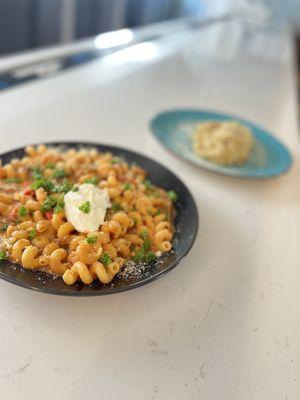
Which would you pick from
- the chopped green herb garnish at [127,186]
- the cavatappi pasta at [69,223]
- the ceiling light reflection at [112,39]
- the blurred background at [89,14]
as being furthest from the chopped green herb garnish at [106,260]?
the blurred background at [89,14]

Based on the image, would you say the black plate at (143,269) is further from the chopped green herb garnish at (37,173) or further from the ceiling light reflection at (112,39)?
the ceiling light reflection at (112,39)

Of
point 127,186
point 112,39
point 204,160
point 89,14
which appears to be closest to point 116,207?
point 127,186

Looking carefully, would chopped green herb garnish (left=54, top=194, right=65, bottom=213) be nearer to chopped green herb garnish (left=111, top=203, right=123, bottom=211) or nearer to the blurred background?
chopped green herb garnish (left=111, top=203, right=123, bottom=211)

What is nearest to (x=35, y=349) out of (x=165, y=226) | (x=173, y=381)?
(x=173, y=381)

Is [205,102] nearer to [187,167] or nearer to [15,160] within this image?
[187,167]

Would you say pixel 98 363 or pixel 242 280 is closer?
pixel 98 363

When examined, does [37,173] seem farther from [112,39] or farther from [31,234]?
[112,39]

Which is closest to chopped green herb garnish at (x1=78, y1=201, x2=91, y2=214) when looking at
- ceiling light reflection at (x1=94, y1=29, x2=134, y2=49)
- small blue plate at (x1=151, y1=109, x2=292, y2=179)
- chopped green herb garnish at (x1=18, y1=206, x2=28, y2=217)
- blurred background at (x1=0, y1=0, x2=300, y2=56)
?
chopped green herb garnish at (x1=18, y1=206, x2=28, y2=217)
